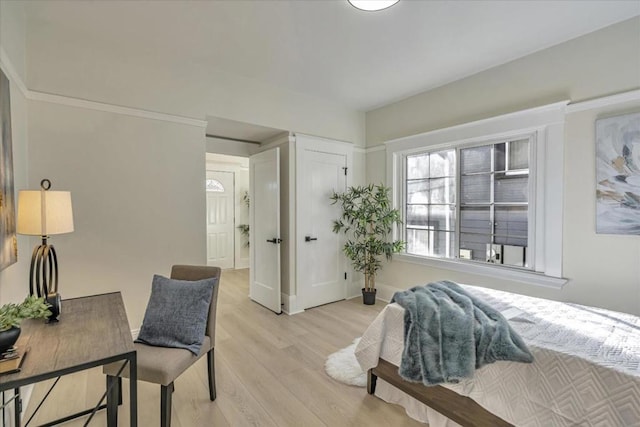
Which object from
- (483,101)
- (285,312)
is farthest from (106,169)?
(483,101)

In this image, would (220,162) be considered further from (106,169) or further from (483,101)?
(483,101)

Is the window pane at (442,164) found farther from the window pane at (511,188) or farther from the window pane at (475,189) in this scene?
the window pane at (511,188)

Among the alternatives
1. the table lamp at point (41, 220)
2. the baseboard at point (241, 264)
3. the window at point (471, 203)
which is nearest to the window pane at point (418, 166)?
the window at point (471, 203)

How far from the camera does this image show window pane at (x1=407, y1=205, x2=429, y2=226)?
3955 mm

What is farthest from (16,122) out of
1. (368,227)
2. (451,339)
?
(368,227)

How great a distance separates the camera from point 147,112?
2928 millimetres

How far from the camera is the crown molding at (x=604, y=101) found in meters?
2.33

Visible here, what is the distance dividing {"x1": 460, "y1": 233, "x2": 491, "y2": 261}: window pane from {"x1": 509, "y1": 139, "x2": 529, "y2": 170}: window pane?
31.7 inches

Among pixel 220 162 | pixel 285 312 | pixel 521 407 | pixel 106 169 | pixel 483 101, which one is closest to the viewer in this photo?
pixel 521 407

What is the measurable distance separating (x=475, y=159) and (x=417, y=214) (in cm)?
101

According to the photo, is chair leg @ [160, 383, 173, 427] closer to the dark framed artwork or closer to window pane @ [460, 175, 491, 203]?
the dark framed artwork

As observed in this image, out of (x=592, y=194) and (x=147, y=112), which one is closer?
(x=592, y=194)

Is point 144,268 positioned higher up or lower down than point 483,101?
lower down

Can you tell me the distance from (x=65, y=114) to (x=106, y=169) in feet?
1.75
